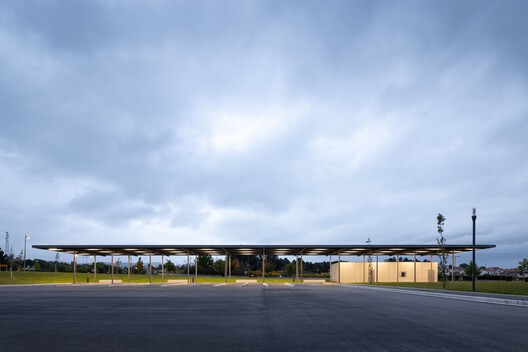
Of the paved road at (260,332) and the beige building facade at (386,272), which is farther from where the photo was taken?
the beige building facade at (386,272)

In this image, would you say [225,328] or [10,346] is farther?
[225,328]

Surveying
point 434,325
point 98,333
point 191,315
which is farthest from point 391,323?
point 98,333

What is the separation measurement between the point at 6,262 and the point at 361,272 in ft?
286

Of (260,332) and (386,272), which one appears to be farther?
(386,272)

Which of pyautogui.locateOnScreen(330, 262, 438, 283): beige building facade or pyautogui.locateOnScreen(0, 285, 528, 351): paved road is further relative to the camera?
pyautogui.locateOnScreen(330, 262, 438, 283): beige building facade

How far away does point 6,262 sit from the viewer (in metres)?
104

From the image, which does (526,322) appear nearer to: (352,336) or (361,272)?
(352,336)

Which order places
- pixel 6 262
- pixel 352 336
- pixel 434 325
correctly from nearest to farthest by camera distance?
pixel 352 336 < pixel 434 325 < pixel 6 262

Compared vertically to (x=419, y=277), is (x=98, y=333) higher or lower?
higher

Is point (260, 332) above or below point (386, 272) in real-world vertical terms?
above

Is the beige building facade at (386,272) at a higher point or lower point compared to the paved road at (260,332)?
lower

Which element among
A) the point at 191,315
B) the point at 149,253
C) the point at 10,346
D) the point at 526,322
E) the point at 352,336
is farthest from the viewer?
the point at 149,253

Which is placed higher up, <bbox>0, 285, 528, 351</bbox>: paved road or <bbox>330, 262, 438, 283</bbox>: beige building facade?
<bbox>0, 285, 528, 351</bbox>: paved road

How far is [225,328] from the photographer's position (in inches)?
397
